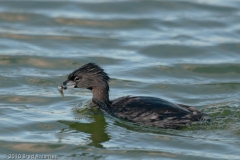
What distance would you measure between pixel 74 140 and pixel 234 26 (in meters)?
9.89

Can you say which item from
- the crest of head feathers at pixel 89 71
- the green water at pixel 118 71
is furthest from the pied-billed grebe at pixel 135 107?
the green water at pixel 118 71

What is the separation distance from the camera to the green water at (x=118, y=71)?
1355 centimetres

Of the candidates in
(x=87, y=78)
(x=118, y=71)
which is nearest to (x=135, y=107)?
(x=87, y=78)

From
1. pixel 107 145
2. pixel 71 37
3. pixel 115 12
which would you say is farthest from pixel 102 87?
pixel 115 12

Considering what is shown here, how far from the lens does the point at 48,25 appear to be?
71.0ft

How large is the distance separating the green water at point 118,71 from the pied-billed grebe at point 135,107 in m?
0.19

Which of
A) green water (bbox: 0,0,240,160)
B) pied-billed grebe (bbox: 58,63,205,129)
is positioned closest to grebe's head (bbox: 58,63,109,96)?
pied-billed grebe (bbox: 58,63,205,129)

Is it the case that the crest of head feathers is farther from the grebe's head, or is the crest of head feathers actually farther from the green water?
the green water

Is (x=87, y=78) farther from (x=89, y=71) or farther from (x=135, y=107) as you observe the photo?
(x=135, y=107)

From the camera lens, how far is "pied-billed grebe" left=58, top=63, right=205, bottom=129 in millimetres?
14281

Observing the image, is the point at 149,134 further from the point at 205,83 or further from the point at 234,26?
the point at 234,26

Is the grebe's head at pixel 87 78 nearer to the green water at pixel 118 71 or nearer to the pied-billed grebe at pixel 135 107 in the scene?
the pied-billed grebe at pixel 135 107

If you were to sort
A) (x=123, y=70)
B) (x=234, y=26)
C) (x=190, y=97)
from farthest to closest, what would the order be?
1. (x=234, y=26)
2. (x=123, y=70)
3. (x=190, y=97)

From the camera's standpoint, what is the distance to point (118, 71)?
A: 1825cm
